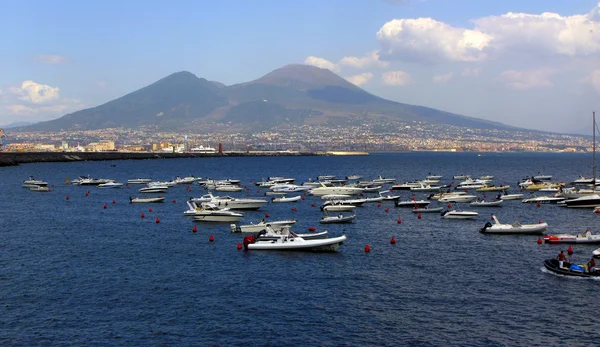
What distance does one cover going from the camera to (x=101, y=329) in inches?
1085

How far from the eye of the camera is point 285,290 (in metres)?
33.9

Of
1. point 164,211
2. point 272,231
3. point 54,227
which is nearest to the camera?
point 272,231

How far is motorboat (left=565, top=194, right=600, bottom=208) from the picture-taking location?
6950cm

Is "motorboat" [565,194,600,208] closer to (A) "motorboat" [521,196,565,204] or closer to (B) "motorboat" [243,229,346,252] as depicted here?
(A) "motorboat" [521,196,565,204]

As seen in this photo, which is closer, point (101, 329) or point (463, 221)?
point (101, 329)

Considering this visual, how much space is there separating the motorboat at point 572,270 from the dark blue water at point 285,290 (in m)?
0.44

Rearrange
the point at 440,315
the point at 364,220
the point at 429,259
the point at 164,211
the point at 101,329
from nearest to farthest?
the point at 101,329
the point at 440,315
the point at 429,259
the point at 364,220
the point at 164,211

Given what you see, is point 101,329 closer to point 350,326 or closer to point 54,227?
point 350,326

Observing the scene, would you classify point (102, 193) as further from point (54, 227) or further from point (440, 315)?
point (440, 315)

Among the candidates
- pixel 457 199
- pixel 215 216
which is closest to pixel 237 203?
pixel 215 216

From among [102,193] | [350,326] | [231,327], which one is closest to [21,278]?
[231,327]

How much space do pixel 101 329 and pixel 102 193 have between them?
68.4 metres

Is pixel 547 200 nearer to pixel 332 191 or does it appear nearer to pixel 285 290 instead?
pixel 332 191

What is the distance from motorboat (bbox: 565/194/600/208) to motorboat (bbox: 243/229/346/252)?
37879 millimetres
